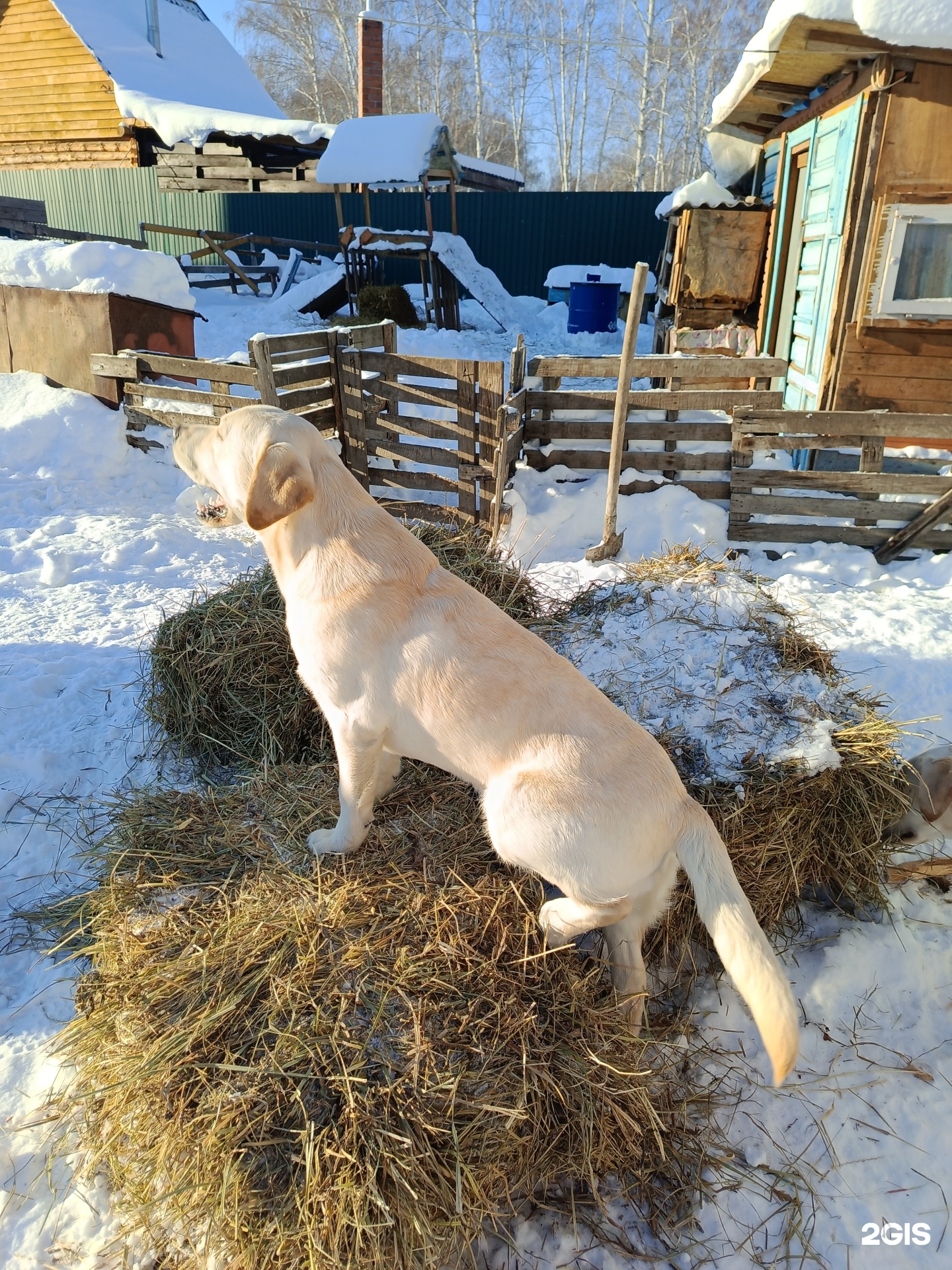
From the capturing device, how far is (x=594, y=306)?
53.3ft

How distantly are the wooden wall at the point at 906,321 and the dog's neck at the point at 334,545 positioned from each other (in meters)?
7.07

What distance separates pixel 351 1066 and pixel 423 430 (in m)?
5.90

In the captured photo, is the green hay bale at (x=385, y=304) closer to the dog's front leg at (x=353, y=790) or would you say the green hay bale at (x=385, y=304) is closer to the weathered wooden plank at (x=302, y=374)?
the weathered wooden plank at (x=302, y=374)

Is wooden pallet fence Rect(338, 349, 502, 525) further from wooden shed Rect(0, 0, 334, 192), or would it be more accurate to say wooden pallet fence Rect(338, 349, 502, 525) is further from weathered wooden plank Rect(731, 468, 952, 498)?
wooden shed Rect(0, 0, 334, 192)

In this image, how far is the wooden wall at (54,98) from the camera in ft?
71.2

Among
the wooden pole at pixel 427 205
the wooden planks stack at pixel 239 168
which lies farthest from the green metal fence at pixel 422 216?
the wooden pole at pixel 427 205

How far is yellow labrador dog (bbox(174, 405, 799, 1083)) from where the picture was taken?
2.29m

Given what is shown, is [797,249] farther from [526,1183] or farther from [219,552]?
[526,1183]

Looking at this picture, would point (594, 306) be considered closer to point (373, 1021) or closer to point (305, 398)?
point (305, 398)

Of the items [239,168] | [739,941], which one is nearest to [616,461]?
[739,941]

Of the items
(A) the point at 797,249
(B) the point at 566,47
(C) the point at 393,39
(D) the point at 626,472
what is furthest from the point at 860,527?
(C) the point at 393,39

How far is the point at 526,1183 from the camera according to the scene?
7.34 feet

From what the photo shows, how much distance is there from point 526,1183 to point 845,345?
813 cm

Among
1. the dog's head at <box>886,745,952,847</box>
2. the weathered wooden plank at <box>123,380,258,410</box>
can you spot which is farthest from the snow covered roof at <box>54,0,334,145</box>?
the dog's head at <box>886,745,952,847</box>
